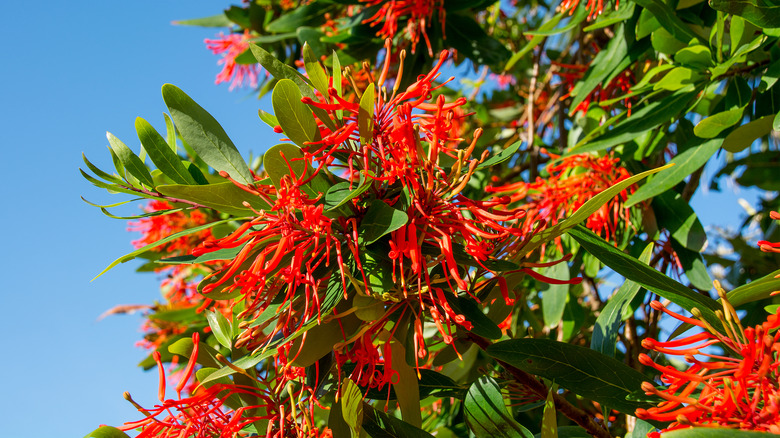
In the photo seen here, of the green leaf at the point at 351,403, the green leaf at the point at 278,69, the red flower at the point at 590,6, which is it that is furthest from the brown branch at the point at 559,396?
the red flower at the point at 590,6

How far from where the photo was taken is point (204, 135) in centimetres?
99

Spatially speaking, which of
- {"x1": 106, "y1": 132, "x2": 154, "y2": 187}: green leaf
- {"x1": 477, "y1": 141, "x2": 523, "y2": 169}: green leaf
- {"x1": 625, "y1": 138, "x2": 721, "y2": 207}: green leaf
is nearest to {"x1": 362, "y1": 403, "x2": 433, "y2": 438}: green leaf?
{"x1": 477, "y1": 141, "x2": 523, "y2": 169}: green leaf

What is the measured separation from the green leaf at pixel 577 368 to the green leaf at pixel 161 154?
0.59 meters

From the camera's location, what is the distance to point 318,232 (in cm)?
88

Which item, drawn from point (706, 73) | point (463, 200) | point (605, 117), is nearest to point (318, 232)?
point (463, 200)

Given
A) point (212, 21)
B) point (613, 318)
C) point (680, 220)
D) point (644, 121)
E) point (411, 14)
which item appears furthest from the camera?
point (212, 21)

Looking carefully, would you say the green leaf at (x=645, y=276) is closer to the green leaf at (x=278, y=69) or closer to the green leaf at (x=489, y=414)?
the green leaf at (x=489, y=414)

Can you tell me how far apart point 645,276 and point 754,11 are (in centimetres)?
54

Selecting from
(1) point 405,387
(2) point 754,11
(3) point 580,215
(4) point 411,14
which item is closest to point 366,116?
(3) point 580,215

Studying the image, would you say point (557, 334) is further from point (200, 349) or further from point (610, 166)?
point (200, 349)

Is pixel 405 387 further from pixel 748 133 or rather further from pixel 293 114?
pixel 748 133

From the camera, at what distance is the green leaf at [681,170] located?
4.39 feet

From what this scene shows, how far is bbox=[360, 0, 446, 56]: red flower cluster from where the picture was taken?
1.88 meters

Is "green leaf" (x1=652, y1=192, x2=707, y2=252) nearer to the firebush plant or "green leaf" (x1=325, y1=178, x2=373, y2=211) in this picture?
the firebush plant
